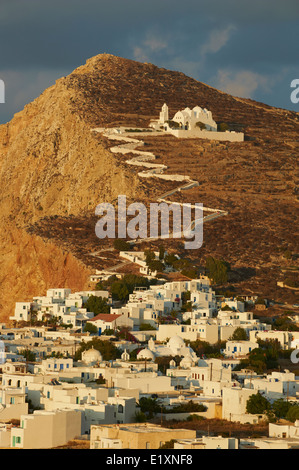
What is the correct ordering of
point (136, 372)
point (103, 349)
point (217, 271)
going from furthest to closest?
point (217, 271), point (103, 349), point (136, 372)

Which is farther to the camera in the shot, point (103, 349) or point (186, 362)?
point (103, 349)

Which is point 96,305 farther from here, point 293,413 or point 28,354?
point 293,413

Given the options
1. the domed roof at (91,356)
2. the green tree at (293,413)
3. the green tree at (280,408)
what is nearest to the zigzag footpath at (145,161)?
the domed roof at (91,356)

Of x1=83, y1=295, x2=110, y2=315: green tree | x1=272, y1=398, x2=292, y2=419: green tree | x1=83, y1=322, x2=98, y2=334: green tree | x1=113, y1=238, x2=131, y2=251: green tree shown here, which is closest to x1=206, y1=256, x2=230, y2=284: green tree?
x1=113, y1=238, x2=131, y2=251: green tree

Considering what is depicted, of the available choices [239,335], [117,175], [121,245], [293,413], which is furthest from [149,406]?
[117,175]

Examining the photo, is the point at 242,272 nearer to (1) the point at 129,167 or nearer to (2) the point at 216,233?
(2) the point at 216,233

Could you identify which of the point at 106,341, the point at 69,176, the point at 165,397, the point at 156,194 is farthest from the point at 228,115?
the point at 165,397

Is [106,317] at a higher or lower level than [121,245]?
lower
